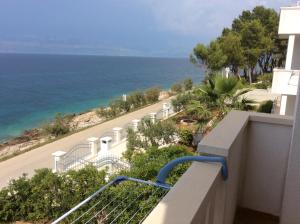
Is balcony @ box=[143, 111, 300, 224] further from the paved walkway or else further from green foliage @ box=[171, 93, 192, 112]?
green foliage @ box=[171, 93, 192, 112]

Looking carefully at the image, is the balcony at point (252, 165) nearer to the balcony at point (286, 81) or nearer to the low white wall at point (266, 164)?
the low white wall at point (266, 164)

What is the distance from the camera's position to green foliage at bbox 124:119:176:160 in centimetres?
1069

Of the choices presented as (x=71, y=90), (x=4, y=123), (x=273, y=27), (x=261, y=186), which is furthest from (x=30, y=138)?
(x=71, y=90)

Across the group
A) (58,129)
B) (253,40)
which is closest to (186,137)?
(58,129)

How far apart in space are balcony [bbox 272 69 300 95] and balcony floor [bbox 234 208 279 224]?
7.77 meters

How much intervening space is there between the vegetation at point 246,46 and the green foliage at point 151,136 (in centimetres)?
1914

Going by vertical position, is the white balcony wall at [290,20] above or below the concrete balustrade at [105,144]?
above

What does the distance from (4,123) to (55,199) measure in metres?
31.1

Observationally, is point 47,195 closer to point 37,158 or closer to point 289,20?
point 37,158

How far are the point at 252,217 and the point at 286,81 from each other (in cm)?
791

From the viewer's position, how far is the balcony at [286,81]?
9859mm

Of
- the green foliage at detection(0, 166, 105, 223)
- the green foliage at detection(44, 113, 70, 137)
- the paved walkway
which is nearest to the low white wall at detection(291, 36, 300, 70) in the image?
the green foliage at detection(0, 166, 105, 223)

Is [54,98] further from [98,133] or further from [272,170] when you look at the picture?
[272,170]

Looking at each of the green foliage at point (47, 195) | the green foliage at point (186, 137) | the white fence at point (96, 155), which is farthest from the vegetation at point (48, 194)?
the green foliage at point (186, 137)
